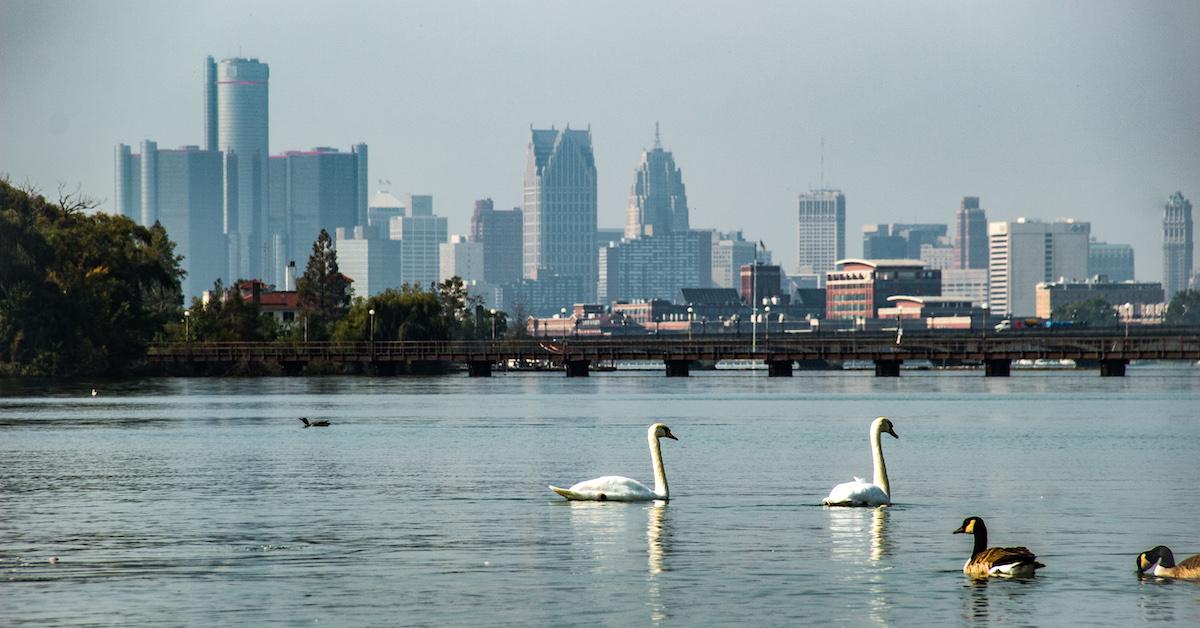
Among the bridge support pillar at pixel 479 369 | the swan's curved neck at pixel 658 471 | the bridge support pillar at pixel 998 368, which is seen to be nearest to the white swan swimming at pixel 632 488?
the swan's curved neck at pixel 658 471

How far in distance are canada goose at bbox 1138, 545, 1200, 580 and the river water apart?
0.24 meters

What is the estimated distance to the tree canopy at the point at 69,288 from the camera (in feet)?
422

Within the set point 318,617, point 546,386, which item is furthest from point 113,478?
point 546,386

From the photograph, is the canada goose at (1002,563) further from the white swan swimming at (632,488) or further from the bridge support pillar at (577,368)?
the bridge support pillar at (577,368)

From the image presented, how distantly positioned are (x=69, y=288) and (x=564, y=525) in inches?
4143

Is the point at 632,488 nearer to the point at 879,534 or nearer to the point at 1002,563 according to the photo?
the point at 879,534

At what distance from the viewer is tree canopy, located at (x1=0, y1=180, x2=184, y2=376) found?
12875 centimetres

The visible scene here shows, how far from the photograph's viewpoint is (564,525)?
3784 centimetres

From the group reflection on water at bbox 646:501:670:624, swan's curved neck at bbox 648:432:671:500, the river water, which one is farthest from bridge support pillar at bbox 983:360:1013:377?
reflection on water at bbox 646:501:670:624

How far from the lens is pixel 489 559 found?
32625mm

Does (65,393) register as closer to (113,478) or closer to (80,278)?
(80,278)

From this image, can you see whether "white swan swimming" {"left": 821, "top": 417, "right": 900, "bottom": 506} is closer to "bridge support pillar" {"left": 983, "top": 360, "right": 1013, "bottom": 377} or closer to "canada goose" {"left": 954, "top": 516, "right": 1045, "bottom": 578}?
"canada goose" {"left": 954, "top": 516, "right": 1045, "bottom": 578}

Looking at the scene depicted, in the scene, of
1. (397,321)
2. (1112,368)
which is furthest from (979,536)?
(1112,368)

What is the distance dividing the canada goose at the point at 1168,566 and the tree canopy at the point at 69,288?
10545 centimetres
